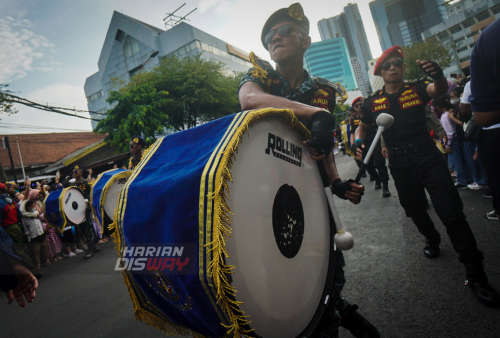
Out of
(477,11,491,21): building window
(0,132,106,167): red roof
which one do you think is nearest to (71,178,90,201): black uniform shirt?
(0,132,106,167): red roof

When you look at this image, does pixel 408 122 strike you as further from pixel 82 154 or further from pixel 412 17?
pixel 412 17

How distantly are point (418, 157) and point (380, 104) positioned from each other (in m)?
0.66

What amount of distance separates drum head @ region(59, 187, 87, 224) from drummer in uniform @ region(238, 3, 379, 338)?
574 cm

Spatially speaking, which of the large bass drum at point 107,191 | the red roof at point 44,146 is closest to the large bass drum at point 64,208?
the large bass drum at point 107,191

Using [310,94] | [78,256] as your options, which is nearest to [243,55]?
[78,256]

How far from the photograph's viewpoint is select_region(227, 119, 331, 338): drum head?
96cm

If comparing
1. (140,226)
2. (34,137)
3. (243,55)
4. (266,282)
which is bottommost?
(266,282)

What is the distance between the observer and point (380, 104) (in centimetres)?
283

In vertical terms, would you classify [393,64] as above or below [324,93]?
above

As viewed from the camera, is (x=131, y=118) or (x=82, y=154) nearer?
(x=131, y=118)

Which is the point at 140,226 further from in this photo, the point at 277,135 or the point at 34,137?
the point at 34,137

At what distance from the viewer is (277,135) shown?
1.25m

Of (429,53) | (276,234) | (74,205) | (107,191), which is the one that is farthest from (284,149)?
(429,53)

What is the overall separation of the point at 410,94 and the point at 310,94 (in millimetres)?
1379
